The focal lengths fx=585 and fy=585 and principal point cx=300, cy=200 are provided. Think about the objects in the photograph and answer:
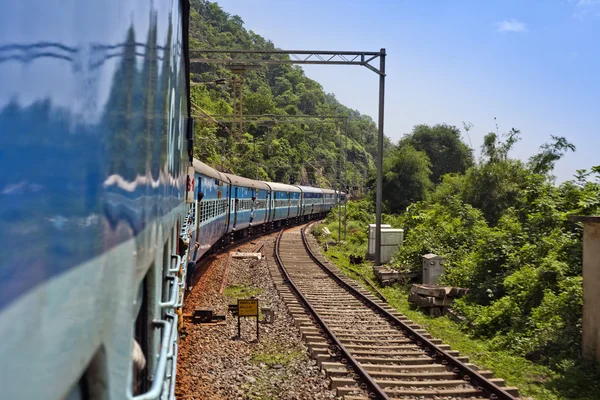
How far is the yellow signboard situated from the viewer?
33.5 ft

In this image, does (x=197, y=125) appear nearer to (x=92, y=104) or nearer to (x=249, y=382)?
(x=249, y=382)

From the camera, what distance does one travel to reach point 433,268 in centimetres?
1577

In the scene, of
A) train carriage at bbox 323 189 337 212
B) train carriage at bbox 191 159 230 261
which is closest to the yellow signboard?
train carriage at bbox 191 159 230 261

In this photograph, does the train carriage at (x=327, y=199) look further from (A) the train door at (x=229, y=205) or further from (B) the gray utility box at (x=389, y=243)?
(B) the gray utility box at (x=389, y=243)

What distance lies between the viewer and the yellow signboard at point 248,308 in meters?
10.2

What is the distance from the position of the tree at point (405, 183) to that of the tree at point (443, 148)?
60.0 feet

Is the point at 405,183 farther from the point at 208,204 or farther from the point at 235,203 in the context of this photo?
the point at 208,204

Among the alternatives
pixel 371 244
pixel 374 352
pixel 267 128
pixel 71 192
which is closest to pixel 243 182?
pixel 371 244

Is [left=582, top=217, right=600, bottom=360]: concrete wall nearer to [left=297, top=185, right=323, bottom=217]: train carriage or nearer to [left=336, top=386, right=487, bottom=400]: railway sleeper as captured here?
[left=336, top=386, right=487, bottom=400]: railway sleeper

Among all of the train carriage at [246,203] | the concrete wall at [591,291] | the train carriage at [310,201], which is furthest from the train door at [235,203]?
the train carriage at [310,201]

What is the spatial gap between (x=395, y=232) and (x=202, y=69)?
70899 millimetres

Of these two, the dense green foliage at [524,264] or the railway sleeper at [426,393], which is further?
the dense green foliage at [524,264]

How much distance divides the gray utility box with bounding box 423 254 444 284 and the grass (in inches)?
110

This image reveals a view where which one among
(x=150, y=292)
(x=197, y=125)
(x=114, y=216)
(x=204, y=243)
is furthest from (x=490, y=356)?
(x=197, y=125)
